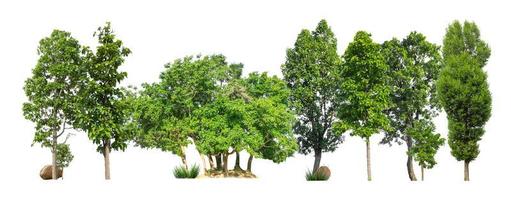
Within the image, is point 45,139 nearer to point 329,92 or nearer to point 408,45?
point 329,92

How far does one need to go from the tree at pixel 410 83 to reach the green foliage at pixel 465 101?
501 centimetres

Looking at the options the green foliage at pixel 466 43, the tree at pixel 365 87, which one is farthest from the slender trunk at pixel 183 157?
the green foliage at pixel 466 43

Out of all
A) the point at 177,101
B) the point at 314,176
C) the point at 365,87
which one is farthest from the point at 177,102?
the point at 365,87

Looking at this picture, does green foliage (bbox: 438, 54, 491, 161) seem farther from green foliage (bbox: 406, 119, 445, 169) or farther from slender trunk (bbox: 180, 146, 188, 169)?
slender trunk (bbox: 180, 146, 188, 169)

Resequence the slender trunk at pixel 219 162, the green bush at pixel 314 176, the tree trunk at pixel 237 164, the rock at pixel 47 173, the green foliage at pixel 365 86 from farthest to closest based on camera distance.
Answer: the tree trunk at pixel 237 164
the slender trunk at pixel 219 162
the green bush at pixel 314 176
the green foliage at pixel 365 86
the rock at pixel 47 173

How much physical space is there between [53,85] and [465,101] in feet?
85.9

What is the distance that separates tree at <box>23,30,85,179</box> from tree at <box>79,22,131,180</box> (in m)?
1.30

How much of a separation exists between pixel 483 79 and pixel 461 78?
1.38m

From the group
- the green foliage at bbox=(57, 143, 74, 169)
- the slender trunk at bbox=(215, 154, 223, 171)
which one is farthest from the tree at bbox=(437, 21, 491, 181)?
the green foliage at bbox=(57, 143, 74, 169)

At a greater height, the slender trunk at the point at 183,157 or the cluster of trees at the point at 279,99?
the cluster of trees at the point at 279,99

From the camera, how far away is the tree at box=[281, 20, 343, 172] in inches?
2156

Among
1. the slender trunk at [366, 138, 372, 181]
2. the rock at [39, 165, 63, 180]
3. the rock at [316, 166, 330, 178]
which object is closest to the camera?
the rock at [39, 165, 63, 180]

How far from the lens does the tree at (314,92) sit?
5477 cm

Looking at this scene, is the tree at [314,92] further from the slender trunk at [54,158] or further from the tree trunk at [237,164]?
the slender trunk at [54,158]
